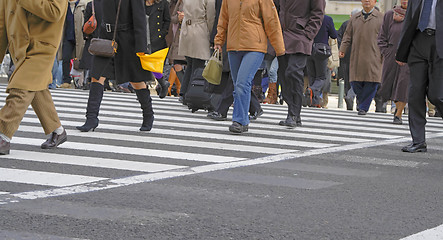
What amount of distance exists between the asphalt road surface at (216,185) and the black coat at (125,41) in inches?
25.0

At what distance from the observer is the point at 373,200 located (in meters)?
6.31

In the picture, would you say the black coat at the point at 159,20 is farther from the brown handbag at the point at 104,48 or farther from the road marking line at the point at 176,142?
the road marking line at the point at 176,142

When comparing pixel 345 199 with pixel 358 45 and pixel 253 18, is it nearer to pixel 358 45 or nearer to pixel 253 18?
pixel 253 18

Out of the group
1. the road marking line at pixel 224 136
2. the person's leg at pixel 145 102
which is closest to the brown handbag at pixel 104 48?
the person's leg at pixel 145 102

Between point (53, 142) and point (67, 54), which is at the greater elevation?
point (53, 142)

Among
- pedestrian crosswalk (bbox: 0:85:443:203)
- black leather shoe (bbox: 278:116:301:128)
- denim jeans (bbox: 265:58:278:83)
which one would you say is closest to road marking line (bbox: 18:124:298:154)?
pedestrian crosswalk (bbox: 0:85:443:203)

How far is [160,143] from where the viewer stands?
9.34 metres

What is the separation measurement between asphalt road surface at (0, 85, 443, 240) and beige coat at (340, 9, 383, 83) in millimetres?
4646

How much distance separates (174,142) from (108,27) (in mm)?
1499

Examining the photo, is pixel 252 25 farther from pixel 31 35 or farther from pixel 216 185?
pixel 216 185

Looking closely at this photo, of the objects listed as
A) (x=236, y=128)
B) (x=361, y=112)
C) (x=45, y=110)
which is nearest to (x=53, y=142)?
(x=45, y=110)

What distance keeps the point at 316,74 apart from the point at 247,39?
23.2ft

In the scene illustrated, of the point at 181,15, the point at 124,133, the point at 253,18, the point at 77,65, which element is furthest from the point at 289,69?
the point at 77,65

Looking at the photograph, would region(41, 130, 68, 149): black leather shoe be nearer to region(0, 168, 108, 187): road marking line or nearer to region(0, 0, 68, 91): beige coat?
region(0, 0, 68, 91): beige coat
